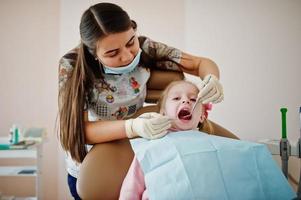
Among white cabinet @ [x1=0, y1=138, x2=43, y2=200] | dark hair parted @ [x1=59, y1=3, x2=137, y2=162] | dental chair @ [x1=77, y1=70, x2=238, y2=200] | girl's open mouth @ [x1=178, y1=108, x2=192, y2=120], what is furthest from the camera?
white cabinet @ [x1=0, y1=138, x2=43, y2=200]

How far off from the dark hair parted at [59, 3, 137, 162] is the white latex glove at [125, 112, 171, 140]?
0.55 ft

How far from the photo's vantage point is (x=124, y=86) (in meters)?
1.22

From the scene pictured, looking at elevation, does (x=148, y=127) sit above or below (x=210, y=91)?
below

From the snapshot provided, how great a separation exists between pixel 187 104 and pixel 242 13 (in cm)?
113

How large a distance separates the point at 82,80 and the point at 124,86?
202 millimetres

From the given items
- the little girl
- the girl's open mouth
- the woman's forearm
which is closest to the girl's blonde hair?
the little girl

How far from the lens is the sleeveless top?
117 centimetres

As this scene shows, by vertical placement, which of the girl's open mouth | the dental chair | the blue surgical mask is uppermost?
the blue surgical mask

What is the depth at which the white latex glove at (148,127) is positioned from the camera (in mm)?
1013

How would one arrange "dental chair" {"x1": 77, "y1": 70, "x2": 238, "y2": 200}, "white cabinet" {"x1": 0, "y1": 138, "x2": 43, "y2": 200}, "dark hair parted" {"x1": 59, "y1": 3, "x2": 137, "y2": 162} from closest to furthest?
"dental chair" {"x1": 77, "y1": 70, "x2": 238, "y2": 200}, "dark hair parted" {"x1": 59, "y1": 3, "x2": 137, "y2": 162}, "white cabinet" {"x1": 0, "y1": 138, "x2": 43, "y2": 200}

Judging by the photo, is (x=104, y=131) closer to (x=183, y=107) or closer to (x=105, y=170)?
(x=105, y=170)

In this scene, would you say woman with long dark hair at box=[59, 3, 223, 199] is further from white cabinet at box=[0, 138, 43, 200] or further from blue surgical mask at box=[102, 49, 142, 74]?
white cabinet at box=[0, 138, 43, 200]

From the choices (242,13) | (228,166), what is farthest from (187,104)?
(242,13)

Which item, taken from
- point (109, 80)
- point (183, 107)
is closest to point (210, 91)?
point (183, 107)
